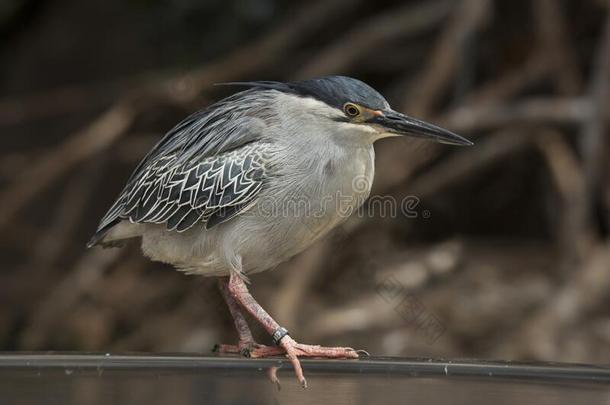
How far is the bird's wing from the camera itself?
10.8ft

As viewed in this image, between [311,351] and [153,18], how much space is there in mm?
4087

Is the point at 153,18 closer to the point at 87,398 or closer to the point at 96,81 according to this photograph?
the point at 96,81

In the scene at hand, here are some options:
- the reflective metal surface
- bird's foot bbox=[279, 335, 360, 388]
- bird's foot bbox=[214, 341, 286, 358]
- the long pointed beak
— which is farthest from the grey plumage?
the reflective metal surface

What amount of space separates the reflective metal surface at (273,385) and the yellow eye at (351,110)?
108 centimetres

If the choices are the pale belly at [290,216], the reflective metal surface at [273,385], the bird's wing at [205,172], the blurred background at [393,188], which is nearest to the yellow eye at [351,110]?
the pale belly at [290,216]

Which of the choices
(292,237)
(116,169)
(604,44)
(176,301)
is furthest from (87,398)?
(116,169)

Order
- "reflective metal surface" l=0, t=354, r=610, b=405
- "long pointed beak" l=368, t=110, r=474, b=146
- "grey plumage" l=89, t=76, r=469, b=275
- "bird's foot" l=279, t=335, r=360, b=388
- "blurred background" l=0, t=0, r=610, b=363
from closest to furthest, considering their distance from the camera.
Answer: "reflective metal surface" l=0, t=354, r=610, b=405, "bird's foot" l=279, t=335, r=360, b=388, "long pointed beak" l=368, t=110, r=474, b=146, "grey plumage" l=89, t=76, r=469, b=275, "blurred background" l=0, t=0, r=610, b=363

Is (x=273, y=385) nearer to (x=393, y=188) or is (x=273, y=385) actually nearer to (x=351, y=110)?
(x=351, y=110)

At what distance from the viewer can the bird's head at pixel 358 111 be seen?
310cm

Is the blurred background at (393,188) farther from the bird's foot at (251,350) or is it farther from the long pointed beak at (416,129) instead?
the long pointed beak at (416,129)

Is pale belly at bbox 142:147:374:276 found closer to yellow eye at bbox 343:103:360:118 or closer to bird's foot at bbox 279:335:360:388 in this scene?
yellow eye at bbox 343:103:360:118

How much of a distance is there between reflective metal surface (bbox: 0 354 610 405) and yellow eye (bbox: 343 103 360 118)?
3.53 ft

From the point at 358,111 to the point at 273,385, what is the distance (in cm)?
118

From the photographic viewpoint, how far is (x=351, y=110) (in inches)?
125
